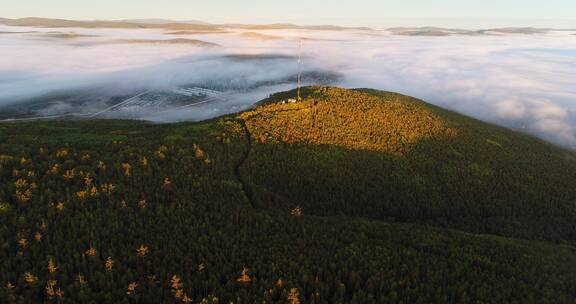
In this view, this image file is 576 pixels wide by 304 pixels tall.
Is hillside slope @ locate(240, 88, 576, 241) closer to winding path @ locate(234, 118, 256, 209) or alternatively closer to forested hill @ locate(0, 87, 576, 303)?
forested hill @ locate(0, 87, 576, 303)

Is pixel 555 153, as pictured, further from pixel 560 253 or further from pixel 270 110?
pixel 270 110

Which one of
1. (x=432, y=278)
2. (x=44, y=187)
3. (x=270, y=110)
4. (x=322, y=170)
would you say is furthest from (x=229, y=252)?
(x=270, y=110)

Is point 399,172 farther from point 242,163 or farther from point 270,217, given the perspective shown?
point 270,217

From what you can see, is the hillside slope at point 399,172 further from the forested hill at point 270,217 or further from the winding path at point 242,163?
the winding path at point 242,163

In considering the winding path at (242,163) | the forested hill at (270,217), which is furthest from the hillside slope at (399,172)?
the winding path at (242,163)

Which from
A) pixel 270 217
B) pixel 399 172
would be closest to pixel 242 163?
pixel 270 217
